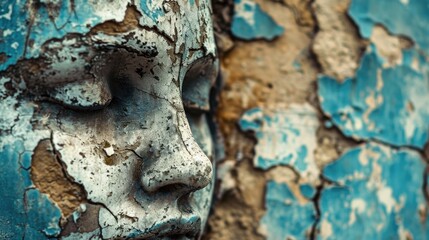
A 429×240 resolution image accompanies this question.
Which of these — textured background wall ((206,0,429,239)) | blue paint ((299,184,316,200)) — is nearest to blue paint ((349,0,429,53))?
textured background wall ((206,0,429,239))

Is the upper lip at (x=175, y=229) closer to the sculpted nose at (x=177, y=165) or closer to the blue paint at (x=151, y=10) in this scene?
the sculpted nose at (x=177, y=165)

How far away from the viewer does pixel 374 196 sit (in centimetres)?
148

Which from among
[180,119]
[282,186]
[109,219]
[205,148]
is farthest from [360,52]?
[109,219]

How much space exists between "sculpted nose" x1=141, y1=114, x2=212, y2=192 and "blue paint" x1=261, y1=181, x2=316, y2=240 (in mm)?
454

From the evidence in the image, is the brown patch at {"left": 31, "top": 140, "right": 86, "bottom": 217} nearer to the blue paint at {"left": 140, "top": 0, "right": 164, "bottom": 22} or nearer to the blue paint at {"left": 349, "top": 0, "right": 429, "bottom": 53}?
the blue paint at {"left": 140, "top": 0, "right": 164, "bottom": 22}

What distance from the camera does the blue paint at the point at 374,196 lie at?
1.46 meters

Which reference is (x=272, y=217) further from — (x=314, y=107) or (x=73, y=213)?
(x=73, y=213)

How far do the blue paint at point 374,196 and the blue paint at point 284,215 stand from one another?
0.10 feet

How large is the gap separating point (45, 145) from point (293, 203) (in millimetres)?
656

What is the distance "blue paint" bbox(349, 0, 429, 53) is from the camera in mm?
1508

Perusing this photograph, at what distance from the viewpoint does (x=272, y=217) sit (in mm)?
1433

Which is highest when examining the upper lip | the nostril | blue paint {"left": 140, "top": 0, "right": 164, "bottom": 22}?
blue paint {"left": 140, "top": 0, "right": 164, "bottom": 22}

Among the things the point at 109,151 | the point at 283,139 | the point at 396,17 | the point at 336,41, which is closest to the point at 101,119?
the point at 109,151

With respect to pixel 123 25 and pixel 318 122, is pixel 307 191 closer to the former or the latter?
pixel 318 122
